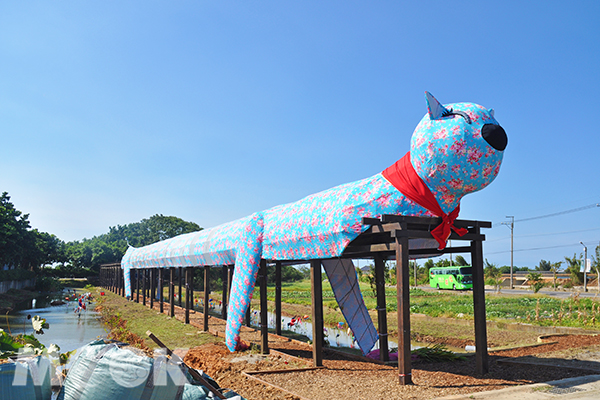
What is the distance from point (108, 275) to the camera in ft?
139

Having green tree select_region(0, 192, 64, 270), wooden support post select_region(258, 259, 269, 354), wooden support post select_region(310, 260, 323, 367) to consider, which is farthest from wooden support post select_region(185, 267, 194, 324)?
green tree select_region(0, 192, 64, 270)

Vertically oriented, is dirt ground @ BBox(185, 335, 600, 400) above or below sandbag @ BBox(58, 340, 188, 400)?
below

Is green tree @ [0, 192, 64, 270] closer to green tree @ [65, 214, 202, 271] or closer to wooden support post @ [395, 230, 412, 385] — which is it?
green tree @ [65, 214, 202, 271]

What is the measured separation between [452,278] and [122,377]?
39.8 metres

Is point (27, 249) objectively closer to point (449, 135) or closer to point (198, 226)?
point (198, 226)

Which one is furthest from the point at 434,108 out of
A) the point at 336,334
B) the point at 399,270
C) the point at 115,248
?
the point at 115,248

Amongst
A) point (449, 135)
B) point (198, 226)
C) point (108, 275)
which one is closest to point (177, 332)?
point (449, 135)

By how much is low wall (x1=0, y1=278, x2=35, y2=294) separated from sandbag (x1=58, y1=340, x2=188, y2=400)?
33.2m

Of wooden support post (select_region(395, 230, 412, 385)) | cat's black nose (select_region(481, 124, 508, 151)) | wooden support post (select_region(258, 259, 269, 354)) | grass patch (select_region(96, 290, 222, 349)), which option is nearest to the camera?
cat's black nose (select_region(481, 124, 508, 151))

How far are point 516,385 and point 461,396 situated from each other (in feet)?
4.49

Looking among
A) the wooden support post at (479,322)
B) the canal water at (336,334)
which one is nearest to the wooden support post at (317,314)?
the wooden support post at (479,322)

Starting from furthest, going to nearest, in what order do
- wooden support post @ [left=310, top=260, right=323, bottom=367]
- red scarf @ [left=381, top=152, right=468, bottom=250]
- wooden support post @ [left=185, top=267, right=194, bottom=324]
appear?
wooden support post @ [left=185, top=267, right=194, bottom=324]
wooden support post @ [left=310, top=260, right=323, bottom=367]
red scarf @ [left=381, top=152, right=468, bottom=250]

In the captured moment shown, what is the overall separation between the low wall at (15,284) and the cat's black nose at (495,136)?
34.2m

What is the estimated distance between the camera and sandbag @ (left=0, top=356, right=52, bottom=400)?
11.3 ft
